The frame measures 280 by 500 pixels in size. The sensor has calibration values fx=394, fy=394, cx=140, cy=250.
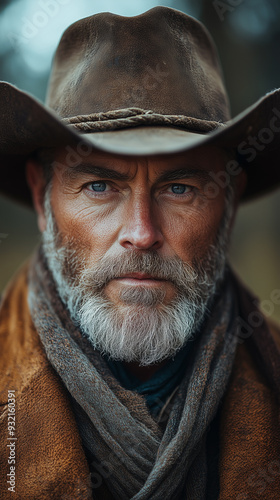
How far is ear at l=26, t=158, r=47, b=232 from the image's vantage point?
75.4 inches

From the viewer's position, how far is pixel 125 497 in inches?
58.2

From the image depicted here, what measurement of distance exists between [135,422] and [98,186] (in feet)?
3.13

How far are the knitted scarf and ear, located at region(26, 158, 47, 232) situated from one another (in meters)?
0.51

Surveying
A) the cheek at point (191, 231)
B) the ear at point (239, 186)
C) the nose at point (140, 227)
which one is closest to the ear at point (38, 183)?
the nose at point (140, 227)

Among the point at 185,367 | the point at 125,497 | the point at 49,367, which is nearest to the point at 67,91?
the point at 49,367

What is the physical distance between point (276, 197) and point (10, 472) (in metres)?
4.67

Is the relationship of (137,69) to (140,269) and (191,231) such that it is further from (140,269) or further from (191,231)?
(140,269)

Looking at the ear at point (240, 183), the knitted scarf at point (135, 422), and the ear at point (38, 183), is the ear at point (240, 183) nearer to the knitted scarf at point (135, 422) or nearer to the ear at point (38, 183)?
the knitted scarf at point (135, 422)

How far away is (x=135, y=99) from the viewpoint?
60.7 inches

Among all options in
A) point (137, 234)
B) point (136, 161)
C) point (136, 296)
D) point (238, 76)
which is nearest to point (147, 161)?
point (136, 161)

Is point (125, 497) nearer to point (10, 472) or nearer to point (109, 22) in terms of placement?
point (10, 472)

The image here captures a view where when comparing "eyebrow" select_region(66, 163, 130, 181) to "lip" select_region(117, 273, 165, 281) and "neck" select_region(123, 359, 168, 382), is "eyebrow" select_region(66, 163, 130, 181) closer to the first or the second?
"lip" select_region(117, 273, 165, 281)

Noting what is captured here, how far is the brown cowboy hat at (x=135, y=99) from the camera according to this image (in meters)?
1.42

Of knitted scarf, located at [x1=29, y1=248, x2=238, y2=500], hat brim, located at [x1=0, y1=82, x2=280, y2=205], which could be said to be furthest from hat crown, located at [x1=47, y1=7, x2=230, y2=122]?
knitted scarf, located at [x1=29, y1=248, x2=238, y2=500]
